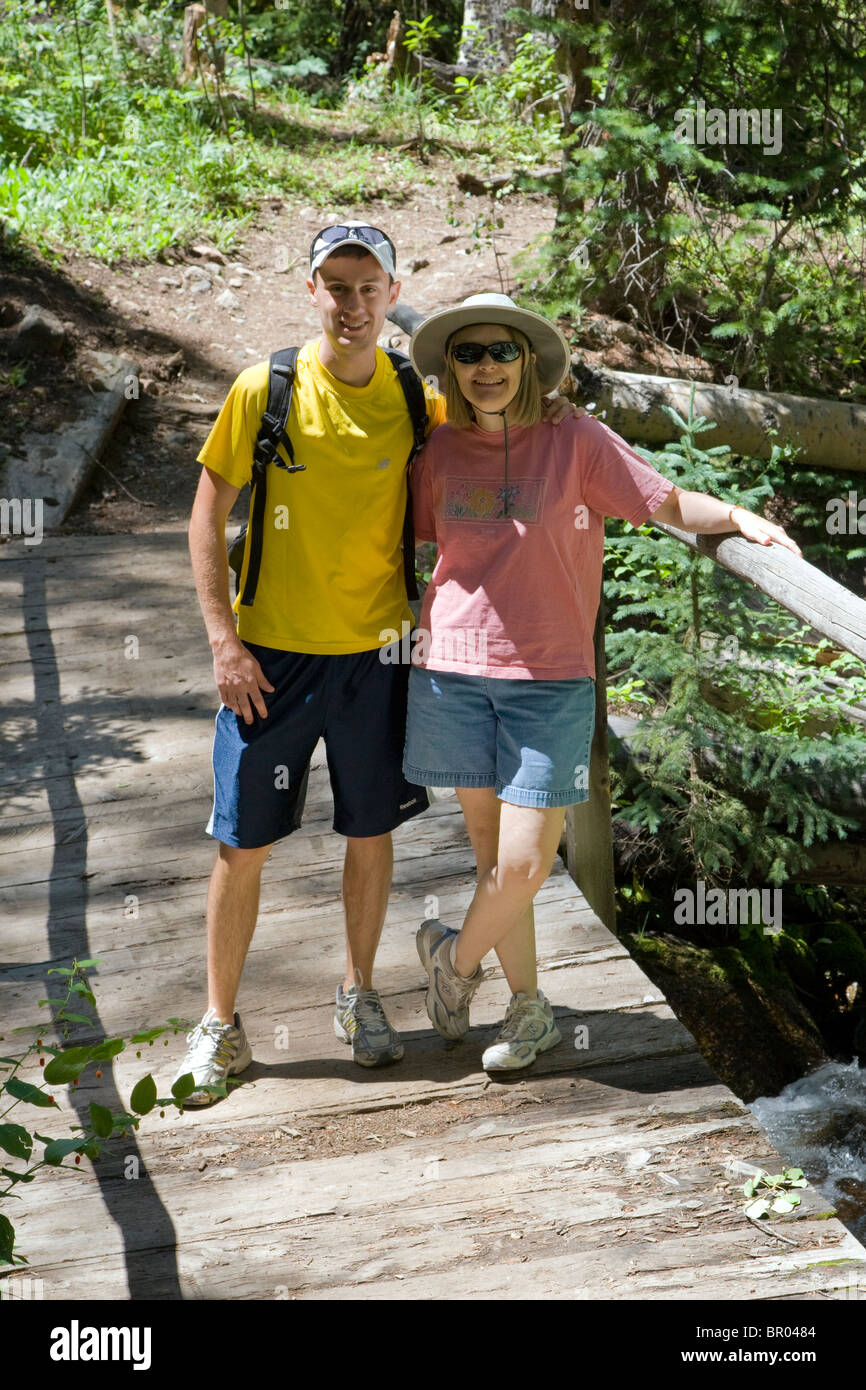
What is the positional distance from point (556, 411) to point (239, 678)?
1.00m

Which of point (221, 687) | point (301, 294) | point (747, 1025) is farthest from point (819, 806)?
point (301, 294)

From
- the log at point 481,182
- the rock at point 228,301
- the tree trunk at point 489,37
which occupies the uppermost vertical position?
the tree trunk at point 489,37

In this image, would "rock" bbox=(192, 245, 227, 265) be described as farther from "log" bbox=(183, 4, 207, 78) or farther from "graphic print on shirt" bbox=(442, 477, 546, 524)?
"graphic print on shirt" bbox=(442, 477, 546, 524)

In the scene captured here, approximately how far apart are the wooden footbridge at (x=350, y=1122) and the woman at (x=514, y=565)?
0.63m

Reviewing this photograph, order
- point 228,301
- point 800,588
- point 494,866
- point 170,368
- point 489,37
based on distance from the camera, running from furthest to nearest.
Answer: point 489,37
point 228,301
point 170,368
point 494,866
point 800,588

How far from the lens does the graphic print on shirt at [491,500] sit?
9.48 ft

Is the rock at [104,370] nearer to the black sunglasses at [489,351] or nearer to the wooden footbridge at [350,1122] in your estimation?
the wooden footbridge at [350,1122]

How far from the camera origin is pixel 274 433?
2.83 metres

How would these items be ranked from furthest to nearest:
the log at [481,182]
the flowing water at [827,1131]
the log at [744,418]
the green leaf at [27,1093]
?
the log at [481,182]
the log at [744,418]
the flowing water at [827,1131]
the green leaf at [27,1093]

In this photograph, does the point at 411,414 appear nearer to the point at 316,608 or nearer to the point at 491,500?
the point at 491,500

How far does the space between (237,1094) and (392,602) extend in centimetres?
137

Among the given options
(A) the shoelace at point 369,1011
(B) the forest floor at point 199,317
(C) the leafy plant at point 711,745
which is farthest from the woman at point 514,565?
(B) the forest floor at point 199,317

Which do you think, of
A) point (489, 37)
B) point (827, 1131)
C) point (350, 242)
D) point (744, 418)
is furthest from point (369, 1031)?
point (489, 37)
